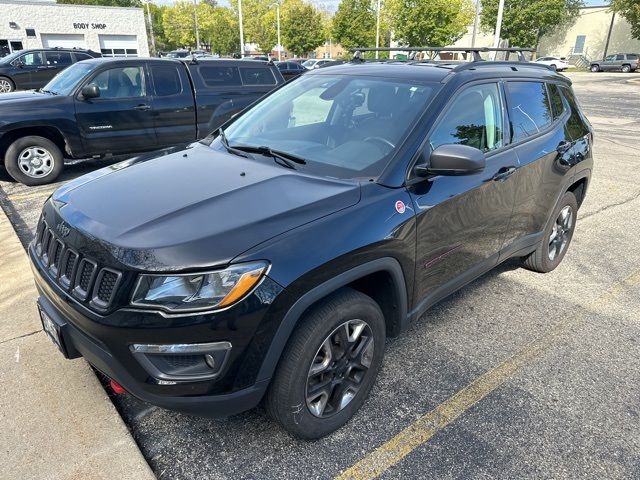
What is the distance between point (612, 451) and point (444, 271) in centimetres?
122

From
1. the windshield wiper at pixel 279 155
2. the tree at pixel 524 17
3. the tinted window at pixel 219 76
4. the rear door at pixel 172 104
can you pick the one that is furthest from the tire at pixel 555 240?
the tree at pixel 524 17

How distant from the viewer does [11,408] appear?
259 cm

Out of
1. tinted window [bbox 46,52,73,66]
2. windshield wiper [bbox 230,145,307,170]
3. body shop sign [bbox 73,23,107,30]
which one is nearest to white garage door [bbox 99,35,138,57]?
body shop sign [bbox 73,23,107,30]

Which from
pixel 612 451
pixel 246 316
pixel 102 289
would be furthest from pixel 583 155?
pixel 102 289

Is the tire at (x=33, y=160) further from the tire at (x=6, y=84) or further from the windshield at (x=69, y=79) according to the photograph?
the tire at (x=6, y=84)

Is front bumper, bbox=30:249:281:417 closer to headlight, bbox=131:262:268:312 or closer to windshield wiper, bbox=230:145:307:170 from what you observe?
headlight, bbox=131:262:268:312

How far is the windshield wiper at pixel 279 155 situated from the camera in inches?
109

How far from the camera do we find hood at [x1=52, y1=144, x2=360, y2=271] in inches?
77.4

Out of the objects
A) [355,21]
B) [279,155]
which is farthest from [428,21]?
[279,155]

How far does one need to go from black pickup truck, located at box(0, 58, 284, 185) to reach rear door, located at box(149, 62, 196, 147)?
0.02 m

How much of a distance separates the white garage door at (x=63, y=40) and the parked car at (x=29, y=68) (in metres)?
26.9

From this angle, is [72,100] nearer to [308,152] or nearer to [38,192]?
[38,192]

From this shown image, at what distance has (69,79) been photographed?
23.7 ft

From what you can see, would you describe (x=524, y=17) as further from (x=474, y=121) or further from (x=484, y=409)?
(x=484, y=409)
